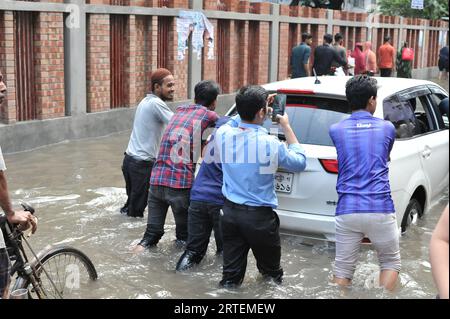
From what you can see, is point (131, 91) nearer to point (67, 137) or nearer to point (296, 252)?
point (67, 137)

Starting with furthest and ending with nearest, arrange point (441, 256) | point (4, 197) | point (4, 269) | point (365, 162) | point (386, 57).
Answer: point (386, 57) → point (365, 162) → point (4, 197) → point (4, 269) → point (441, 256)

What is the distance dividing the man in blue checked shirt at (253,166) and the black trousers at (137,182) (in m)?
2.00

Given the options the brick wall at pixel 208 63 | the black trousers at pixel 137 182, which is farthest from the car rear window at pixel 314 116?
the brick wall at pixel 208 63

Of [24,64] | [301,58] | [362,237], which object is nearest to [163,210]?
[362,237]

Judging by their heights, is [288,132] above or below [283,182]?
above

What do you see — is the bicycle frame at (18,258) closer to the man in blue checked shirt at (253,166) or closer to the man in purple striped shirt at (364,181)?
the man in blue checked shirt at (253,166)

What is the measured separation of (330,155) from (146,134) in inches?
76.5

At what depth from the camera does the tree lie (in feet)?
103

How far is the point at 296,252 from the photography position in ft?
20.2

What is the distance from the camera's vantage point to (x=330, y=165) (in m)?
5.50

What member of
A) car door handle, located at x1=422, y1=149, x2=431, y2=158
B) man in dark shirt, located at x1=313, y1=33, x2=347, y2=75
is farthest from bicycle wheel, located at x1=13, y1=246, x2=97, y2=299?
man in dark shirt, located at x1=313, y1=33, x2=347, y2=75

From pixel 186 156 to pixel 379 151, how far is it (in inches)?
70.4

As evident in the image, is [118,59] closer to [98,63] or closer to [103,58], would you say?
[103,58]

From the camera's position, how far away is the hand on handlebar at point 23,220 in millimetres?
3904
